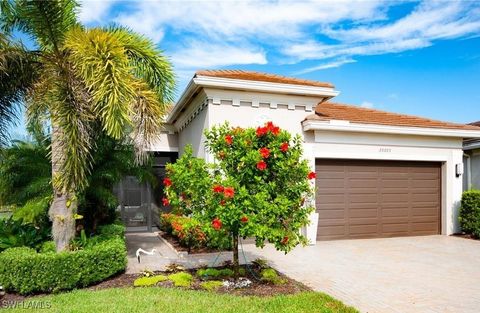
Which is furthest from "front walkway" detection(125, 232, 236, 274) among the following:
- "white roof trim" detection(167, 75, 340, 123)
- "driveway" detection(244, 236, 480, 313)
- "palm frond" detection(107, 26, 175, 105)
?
"white roof trim" detection(167, 75, 340, 123)

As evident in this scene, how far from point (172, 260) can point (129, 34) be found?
5063 mm

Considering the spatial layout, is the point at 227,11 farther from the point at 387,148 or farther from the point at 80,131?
the point at 387,148

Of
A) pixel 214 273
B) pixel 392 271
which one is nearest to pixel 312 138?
pixel 392 271

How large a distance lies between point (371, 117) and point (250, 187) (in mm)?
7844

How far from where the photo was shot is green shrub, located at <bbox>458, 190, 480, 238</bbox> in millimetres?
11586

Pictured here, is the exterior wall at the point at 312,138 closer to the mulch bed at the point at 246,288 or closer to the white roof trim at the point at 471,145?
the white roof trim at the point at 471,145

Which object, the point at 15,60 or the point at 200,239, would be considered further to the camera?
the point at 200,239

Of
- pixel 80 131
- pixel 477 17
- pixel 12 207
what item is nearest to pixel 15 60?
pixel 80 131

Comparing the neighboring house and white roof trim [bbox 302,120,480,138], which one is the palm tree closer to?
white roof trim [bbox 302,120,480,138]

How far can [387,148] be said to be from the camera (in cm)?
1158

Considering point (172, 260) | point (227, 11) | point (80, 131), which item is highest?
point (227, 11)

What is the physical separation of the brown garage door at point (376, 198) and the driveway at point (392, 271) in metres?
0.58

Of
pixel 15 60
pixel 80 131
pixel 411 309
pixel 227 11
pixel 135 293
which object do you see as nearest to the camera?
pixel 411 309

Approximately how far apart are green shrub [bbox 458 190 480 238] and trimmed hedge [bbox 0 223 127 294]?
36.9ft
